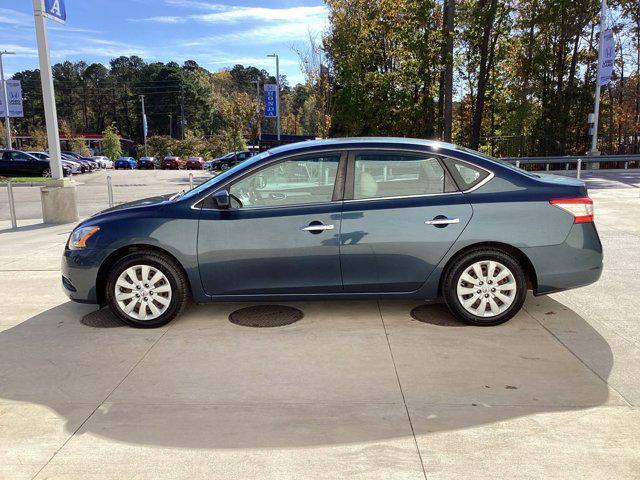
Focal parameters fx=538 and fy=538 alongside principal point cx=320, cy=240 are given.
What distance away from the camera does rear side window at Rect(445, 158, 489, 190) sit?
486cm

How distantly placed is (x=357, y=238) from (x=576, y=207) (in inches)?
77.8

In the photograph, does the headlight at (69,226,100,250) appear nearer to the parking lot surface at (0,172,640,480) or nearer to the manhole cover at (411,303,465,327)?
the parking lot surface at (0,172,640,480)

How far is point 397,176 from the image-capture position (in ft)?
16.1

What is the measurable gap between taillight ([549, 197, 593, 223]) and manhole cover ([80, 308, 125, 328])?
13.7ft

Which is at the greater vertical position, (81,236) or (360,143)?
(360,143)

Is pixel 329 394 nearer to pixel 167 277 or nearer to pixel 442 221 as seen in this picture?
pixel 442 221

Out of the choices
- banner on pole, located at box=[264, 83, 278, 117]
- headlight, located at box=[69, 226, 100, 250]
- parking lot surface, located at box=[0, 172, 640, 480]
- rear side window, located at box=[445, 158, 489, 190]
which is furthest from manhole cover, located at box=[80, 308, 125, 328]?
banner on pole, located at box=[264, 83, 278, 117]

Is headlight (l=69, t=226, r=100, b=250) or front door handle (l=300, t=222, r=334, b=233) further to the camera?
headlight (l=69, t=226, r=100, b=250)

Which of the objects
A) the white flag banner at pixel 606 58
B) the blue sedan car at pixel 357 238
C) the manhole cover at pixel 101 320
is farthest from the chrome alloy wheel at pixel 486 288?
the white flag banner at pixel 606 58

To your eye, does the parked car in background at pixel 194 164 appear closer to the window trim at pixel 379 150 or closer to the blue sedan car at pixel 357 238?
the blue sedan car at pixel 357 238

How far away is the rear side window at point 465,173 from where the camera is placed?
16.0 ft

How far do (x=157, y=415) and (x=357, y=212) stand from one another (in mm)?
2355

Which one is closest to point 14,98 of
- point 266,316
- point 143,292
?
point 143,292

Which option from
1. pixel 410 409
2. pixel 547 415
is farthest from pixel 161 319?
pixel 547 415
